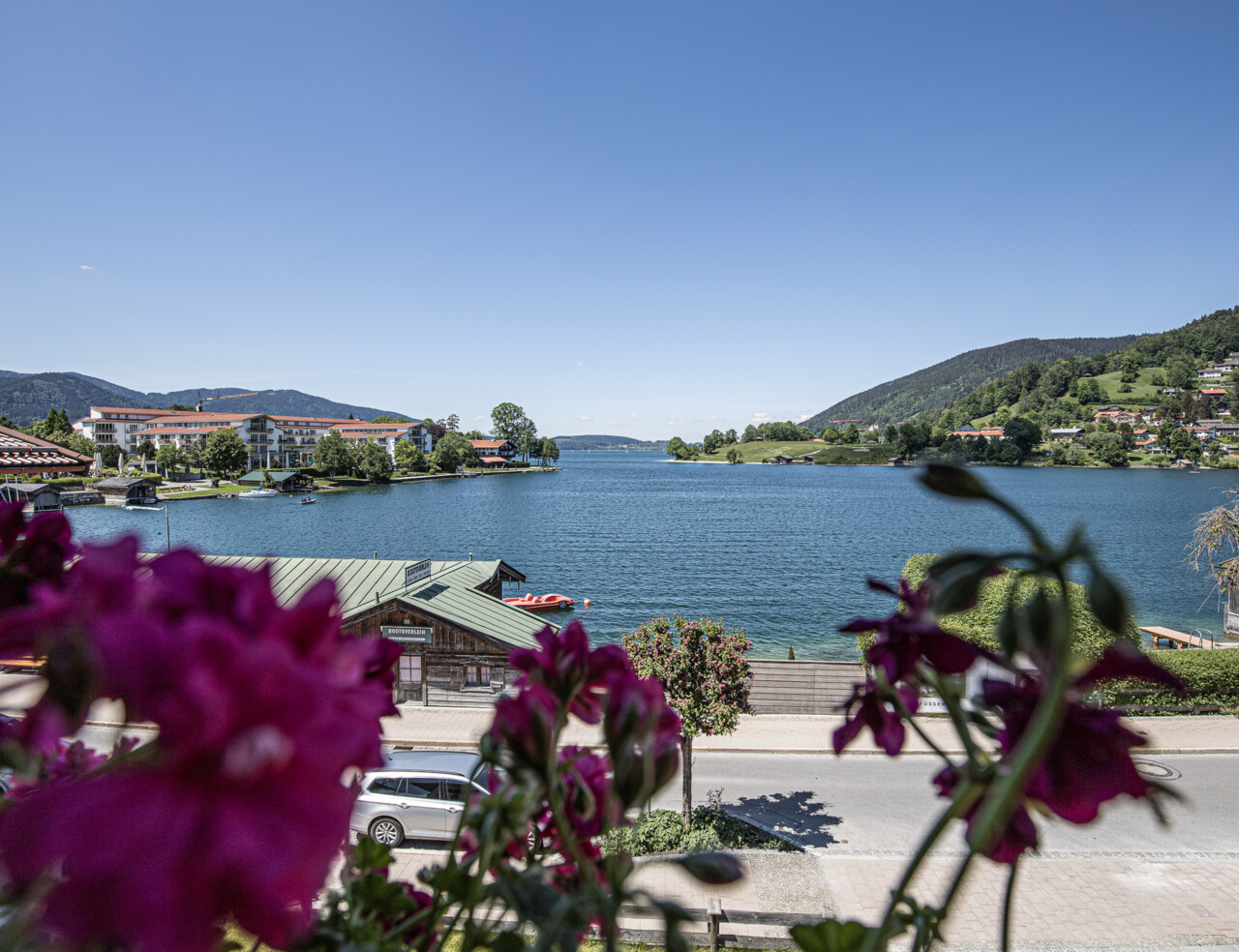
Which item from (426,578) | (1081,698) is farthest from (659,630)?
(1081,698)

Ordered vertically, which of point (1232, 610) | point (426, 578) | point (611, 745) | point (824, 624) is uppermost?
point (611, 745)

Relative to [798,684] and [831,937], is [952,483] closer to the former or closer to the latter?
[831,937]

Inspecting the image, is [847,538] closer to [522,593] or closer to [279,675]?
[522,593]

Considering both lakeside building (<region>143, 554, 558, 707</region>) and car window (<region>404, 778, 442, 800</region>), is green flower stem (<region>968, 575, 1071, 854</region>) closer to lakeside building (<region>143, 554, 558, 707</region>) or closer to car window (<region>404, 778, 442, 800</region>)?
car window (<region>404, 778, 442, 800</region>)

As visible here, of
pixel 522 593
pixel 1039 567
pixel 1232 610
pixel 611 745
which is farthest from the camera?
pixel 522 593

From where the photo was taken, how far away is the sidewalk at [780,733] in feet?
45.5

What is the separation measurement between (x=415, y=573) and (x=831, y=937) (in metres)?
17.7

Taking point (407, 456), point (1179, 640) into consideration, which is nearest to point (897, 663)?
point (1179, 640)

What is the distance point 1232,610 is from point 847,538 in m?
27.6

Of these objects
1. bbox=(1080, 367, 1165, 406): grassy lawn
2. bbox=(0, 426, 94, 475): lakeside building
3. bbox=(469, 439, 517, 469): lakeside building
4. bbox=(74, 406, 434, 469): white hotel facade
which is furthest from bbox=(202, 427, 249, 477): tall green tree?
bbox=(1080, 367, 1165, 406): grassy lawn

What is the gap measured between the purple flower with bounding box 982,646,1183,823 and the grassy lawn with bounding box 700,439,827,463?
163417 millimetres

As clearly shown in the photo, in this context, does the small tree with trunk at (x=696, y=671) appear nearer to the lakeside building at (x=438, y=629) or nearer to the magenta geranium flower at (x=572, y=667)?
the lakeside building at (x=438, y=629)

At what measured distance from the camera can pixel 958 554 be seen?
649mm

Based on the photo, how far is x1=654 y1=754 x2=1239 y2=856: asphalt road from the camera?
33.4 feet
